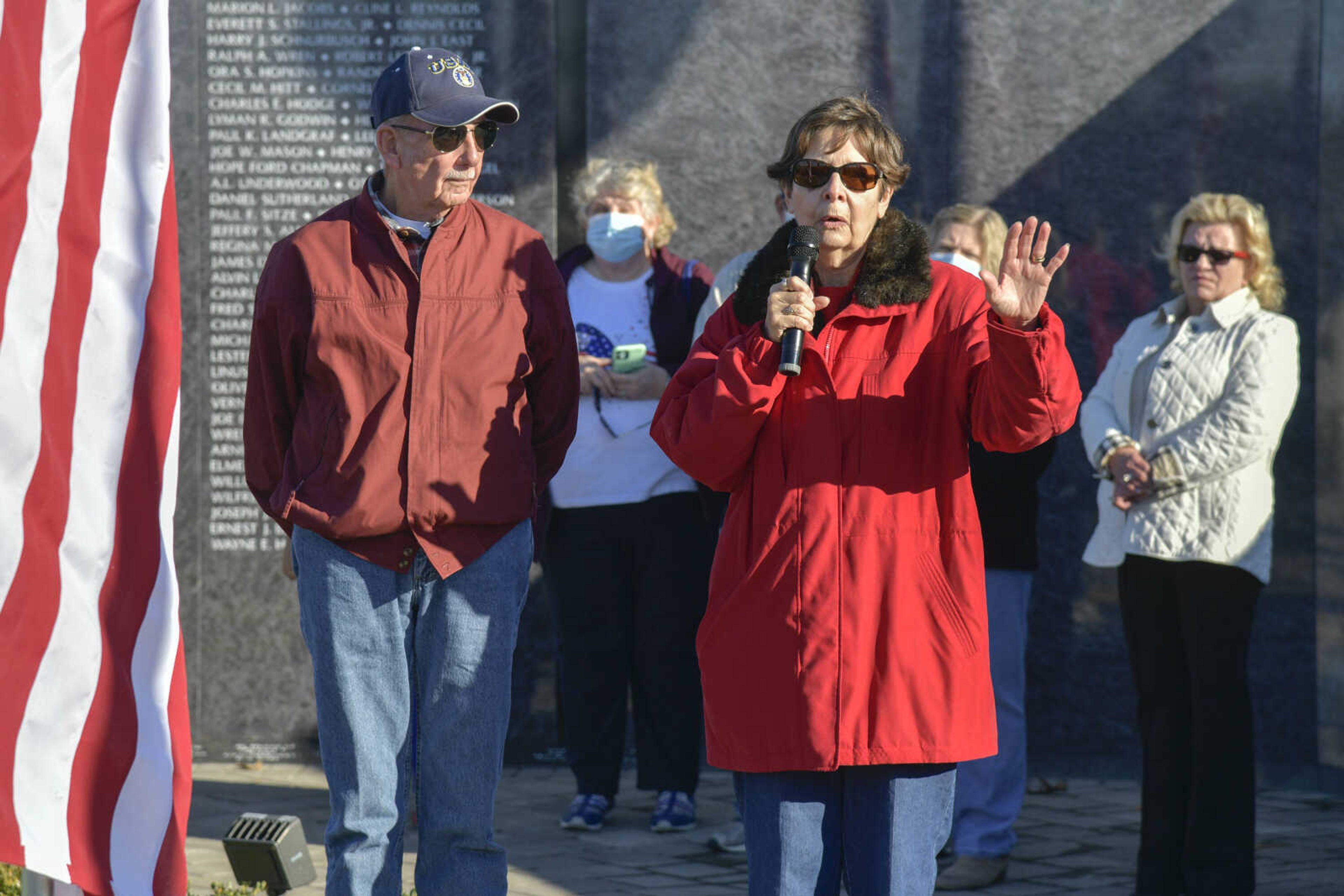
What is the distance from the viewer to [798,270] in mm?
3449

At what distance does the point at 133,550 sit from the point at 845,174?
1.58 meters

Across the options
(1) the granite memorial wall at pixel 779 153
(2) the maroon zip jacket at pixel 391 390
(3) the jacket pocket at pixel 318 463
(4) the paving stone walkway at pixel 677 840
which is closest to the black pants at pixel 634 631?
(4) the paving stone walkway at pixel 677 840

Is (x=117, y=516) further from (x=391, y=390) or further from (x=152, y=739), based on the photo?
(x=391, y=390)

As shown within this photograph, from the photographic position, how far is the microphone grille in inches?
137

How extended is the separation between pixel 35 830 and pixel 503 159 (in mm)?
4853

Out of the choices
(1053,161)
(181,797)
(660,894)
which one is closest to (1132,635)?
(660,894)

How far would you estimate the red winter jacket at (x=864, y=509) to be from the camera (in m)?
3.36

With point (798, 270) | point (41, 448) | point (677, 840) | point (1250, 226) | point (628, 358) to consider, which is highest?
point (1250, 226)

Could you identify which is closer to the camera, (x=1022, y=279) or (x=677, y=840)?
(x=1022, y=279)

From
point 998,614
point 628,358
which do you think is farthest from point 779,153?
point 998,614

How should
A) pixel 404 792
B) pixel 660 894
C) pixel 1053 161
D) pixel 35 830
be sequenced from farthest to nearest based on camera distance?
1. pixel 1053 161
2. pixel 660 894
3. pixel 404 792
4. pixel 35 830

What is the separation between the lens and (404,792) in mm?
4078

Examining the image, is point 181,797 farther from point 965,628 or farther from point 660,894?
point 660,894

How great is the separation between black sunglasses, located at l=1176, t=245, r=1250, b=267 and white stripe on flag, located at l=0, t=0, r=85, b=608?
11.7 ft
